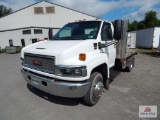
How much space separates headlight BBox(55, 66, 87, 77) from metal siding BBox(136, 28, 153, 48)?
61.5ft

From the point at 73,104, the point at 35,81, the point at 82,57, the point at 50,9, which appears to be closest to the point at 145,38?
the point at 50,9

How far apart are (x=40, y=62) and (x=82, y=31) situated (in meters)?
1.72

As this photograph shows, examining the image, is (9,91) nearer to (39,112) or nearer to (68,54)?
(39,112)

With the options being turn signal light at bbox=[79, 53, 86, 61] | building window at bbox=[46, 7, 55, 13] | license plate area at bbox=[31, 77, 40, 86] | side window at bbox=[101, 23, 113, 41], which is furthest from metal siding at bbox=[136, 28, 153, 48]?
license plate area at bbox=[31, 77, 40, 86]

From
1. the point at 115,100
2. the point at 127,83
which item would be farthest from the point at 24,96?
the point at 127,83

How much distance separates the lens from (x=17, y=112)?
10.8 feet

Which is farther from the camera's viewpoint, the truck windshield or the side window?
the side window

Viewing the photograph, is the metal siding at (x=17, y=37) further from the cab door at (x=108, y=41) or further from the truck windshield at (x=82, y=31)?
the cab door at (x=108, y=41)

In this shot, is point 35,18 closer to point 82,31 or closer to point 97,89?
point 82,31

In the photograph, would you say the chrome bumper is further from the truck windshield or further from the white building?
the white building

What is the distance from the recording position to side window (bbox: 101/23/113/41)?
412 cm

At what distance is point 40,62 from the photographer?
128 inches

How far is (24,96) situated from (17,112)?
89 cm

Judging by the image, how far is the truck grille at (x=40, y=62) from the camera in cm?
303
